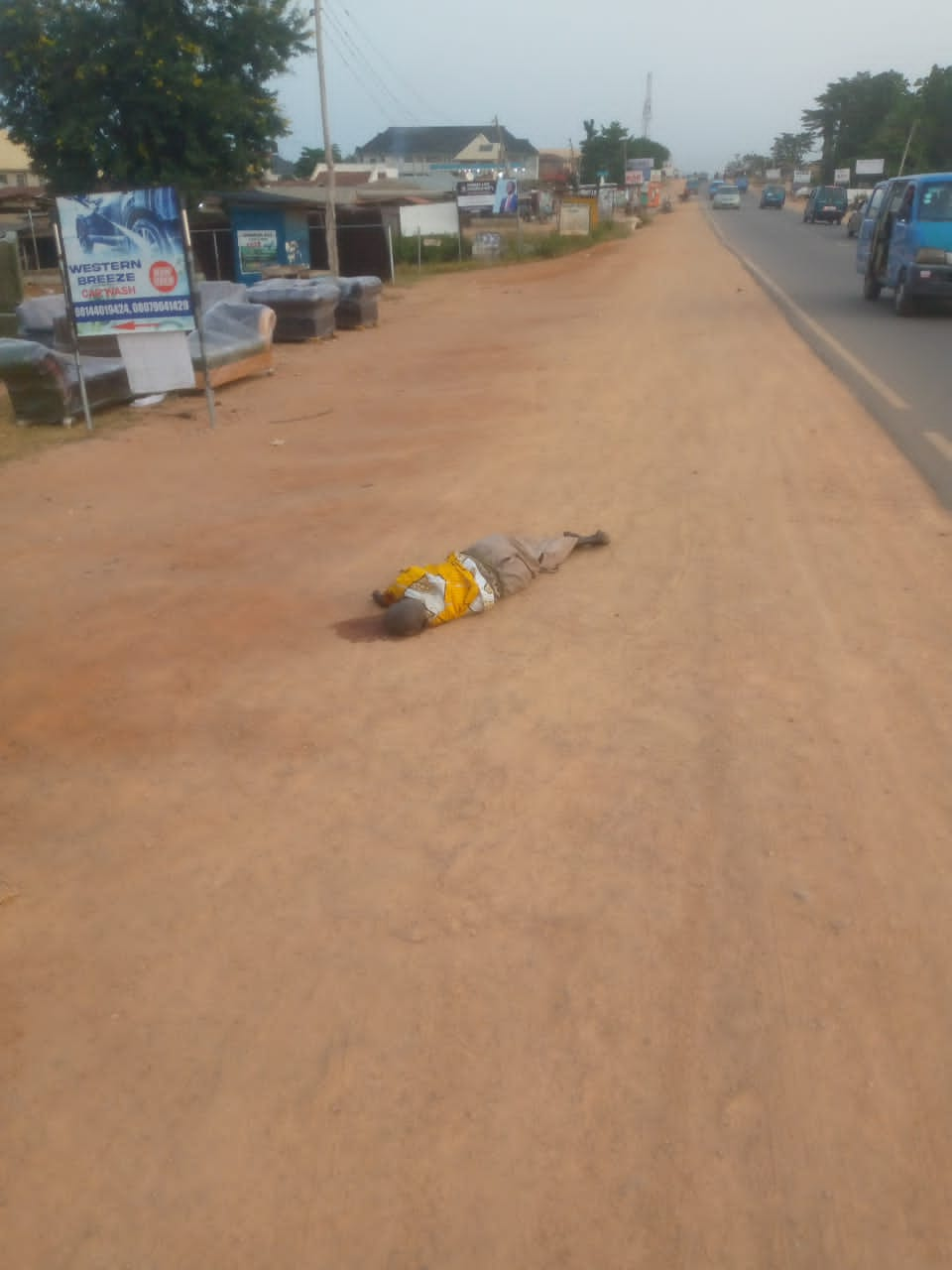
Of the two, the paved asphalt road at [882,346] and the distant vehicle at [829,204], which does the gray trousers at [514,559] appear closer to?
the paved asphalt road at [882,346]

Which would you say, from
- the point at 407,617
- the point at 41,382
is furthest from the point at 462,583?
the point at 41,382

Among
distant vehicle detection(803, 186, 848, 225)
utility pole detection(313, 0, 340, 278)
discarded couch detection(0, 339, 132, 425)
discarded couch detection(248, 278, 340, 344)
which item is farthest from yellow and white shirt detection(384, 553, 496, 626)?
distant vehicle detection(803, 186, 848, 225)

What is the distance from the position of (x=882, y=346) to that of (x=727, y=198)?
217 ft

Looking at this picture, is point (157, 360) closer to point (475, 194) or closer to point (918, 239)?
point (918, 239)

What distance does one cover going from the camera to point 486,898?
11.6ft

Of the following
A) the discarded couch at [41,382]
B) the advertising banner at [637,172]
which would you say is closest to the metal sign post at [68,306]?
the discarded couch at [41,382]

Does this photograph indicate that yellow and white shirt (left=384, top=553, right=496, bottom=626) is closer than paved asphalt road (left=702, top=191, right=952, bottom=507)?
Yes

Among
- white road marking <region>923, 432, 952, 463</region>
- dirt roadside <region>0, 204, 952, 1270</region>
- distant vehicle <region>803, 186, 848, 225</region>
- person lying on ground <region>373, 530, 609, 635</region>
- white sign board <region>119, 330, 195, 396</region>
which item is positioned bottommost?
distant vehicle <region>803, 186, 848, 225</region>

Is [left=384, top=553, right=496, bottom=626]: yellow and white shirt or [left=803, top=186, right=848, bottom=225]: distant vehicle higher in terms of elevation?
[left=384, top=553, right=496, bottom=626]: yellow and white shirt

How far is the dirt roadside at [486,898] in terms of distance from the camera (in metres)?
2.54

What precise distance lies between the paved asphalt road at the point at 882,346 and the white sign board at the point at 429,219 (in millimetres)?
13143

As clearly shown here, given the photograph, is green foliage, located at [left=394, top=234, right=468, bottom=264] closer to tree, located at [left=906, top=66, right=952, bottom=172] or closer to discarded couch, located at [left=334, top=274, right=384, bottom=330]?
discarded couch, located at [left=334, top=274, right=384, bottom=330]

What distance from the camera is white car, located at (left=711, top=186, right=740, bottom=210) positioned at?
247ft

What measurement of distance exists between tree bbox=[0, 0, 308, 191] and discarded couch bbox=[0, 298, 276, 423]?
17219 millimetres
